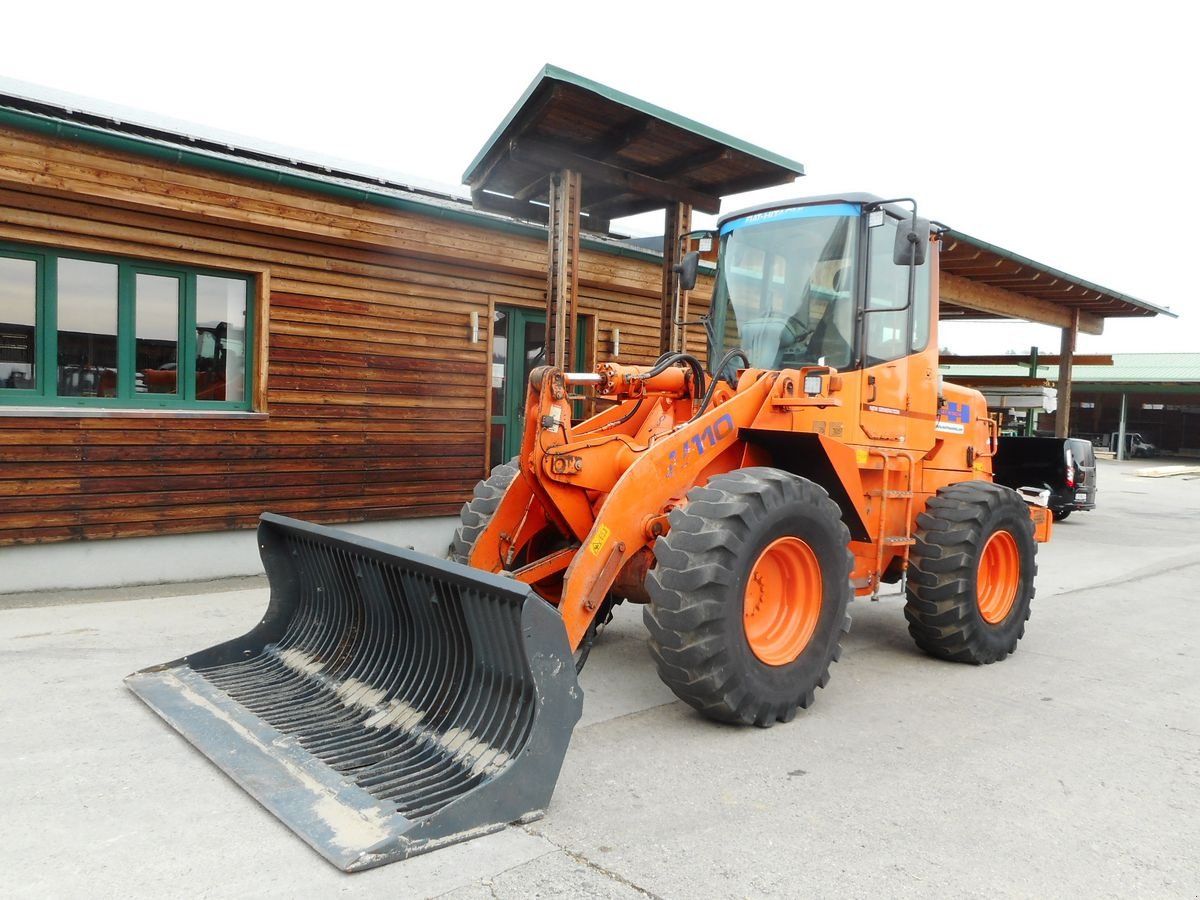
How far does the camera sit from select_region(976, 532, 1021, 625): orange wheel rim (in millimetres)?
5926

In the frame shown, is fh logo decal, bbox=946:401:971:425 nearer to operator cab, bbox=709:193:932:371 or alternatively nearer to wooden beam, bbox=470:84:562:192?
operator cab, bbox=709:193:932:371

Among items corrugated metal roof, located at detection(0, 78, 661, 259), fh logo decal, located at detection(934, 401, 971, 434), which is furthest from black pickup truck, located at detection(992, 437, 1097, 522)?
fh logo decal, located at detection(934, 401, 971, 434)

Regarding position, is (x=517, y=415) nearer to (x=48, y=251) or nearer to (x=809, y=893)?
(x=48, y=251)

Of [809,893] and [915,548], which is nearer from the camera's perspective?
[809,893]

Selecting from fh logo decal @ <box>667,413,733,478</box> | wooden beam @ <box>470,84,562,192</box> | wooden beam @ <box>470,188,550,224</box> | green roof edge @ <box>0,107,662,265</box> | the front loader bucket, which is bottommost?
the front loader bucket

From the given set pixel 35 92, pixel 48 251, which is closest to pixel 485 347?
pixel 48 251

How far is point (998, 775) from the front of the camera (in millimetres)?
3918

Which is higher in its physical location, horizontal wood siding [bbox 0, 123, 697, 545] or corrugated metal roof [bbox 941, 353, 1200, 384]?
corrugated metal roof [bbox 941, 353, 1200, 384]

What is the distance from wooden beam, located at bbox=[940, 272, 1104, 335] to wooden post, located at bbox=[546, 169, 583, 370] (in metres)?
6.62

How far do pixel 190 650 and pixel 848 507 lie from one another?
4.03 metres

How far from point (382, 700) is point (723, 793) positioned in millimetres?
1547

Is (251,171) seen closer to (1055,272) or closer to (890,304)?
(890,304)

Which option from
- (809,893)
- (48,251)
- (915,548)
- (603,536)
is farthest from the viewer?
(48,251)

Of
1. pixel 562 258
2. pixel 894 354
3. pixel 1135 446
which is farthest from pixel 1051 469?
pixel 1135 446
